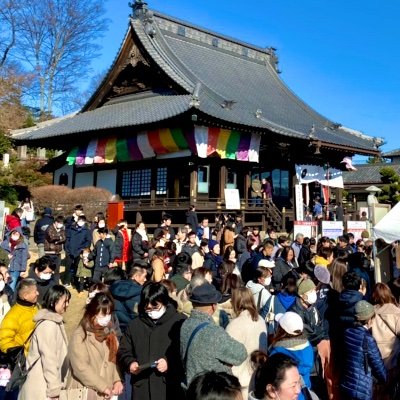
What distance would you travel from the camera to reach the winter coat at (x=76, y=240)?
10.9 m

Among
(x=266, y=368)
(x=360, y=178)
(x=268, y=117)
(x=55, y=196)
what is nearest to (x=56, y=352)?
(x=266, y=368)

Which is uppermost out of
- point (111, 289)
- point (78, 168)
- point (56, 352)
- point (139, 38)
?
point (139, 38)

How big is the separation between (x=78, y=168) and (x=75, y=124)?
245 cm

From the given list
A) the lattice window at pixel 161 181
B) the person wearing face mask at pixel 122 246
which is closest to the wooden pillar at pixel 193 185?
the lattice window at pixel 161 181

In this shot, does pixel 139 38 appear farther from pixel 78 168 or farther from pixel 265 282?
pixel 265 282

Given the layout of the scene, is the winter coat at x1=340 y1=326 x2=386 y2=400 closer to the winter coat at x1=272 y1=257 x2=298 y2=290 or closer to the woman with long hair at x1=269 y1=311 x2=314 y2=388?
the woman with long hair at x1=269 y1=311 x2=314 y2=388

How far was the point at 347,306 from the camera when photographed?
15.8ft

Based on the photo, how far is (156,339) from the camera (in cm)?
397

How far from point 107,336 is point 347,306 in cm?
243

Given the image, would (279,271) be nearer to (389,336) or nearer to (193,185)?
(389,336)

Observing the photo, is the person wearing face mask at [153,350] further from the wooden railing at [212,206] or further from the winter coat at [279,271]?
the wooden railing at [212,206]

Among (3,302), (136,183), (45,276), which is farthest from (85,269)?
(136,183)

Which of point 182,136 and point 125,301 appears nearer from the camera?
point 125,301

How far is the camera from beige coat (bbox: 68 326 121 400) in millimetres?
3836
